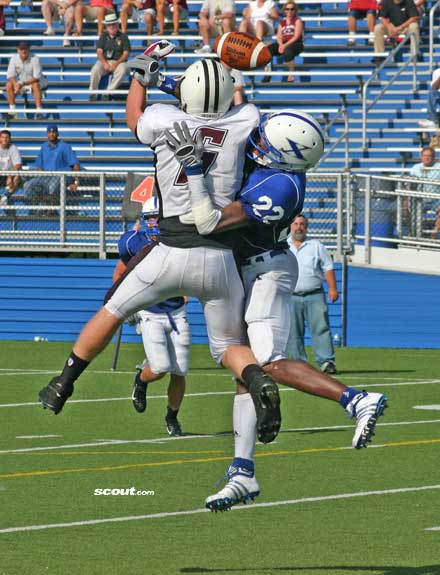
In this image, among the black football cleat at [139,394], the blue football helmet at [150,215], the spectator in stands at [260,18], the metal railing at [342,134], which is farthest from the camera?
the spectator in stands at [260,18]

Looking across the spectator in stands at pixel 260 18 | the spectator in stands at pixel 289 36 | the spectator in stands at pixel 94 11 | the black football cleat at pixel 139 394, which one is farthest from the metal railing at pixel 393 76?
the black football cleat at pixel 139 394

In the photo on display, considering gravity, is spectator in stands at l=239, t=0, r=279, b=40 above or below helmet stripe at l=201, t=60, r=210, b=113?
below

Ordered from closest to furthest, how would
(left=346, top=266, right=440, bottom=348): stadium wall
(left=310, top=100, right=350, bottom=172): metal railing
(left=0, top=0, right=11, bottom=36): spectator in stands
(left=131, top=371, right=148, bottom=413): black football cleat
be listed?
(left=131, top=371, right=148, bottom=413): black football cleat < (left=346, top=266, right=440, bottom=348): stadium wall < (left=310, top=100, right=350, bottom=172): metal railing < (left=0, top=0, right=11, bottom=36): spectator in stands

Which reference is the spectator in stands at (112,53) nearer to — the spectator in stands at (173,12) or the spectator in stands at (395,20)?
the spectator in stands at (173,12)

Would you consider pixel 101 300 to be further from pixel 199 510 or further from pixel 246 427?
pixel 246 427

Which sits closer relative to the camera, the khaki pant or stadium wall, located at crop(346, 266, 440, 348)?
stadium wall, located at crop(346, 266, 440, 348)

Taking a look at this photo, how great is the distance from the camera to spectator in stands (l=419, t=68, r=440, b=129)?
2330 centimetres

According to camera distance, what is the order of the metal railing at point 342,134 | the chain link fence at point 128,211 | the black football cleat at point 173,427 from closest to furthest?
the black football cleat at point 173,427 → the chain link fence at point 128,211 → the metal railing at point 342,134

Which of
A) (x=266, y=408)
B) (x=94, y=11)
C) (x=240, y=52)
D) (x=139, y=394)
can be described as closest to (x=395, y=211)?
(x=139, y=394)

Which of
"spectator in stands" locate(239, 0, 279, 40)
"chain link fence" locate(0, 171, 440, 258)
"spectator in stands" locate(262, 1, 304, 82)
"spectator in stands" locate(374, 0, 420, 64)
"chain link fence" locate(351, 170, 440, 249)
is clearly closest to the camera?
"chain link fence" locate(351, 170, 440, 249)

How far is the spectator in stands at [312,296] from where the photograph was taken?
17.0 metres

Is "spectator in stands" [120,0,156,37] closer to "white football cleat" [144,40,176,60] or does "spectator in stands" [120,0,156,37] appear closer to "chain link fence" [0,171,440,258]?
"chain link fence" [0,171,440,258]

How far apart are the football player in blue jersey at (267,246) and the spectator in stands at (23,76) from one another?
1872 cm

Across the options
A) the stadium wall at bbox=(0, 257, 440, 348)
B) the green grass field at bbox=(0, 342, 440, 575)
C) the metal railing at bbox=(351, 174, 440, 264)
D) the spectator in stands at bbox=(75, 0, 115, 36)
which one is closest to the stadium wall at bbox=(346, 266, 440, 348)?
the stadium wall at bbox=(0, 257, 440, 348)
